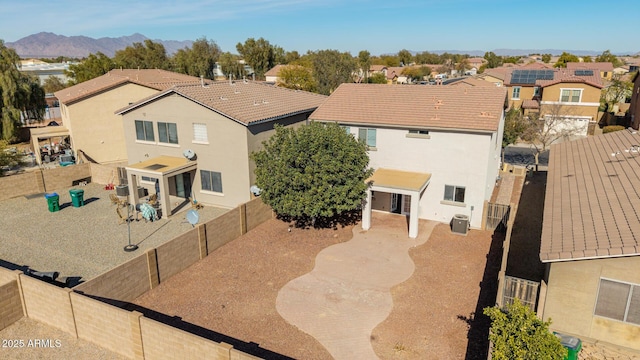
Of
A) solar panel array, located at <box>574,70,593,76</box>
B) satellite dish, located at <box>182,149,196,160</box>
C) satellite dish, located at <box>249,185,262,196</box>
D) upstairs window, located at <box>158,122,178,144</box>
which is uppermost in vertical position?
solar panel array, located at <box>574,70,593,76</box>

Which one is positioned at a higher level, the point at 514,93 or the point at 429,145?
the point at 514,93

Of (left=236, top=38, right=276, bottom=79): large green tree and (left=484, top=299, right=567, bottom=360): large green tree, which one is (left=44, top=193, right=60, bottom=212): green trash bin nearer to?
(left=484, top=299, right=567, bottom=360): large green tree

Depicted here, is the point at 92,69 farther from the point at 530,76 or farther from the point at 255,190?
the point at 530,76

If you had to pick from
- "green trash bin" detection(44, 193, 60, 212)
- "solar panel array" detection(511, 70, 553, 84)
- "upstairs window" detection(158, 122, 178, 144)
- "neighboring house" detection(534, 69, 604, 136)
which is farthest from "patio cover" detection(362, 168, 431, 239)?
"solar panel array" detection(511, 70, 553, 84)

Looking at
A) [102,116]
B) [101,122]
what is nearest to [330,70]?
[102,116]

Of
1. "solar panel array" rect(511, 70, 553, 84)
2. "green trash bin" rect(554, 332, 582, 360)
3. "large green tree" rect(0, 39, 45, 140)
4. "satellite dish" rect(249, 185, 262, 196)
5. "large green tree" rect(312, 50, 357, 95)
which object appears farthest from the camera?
"large green tree" rect(312, 50, 357, 95)

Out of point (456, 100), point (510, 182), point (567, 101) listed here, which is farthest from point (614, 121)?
point (456, 100)
